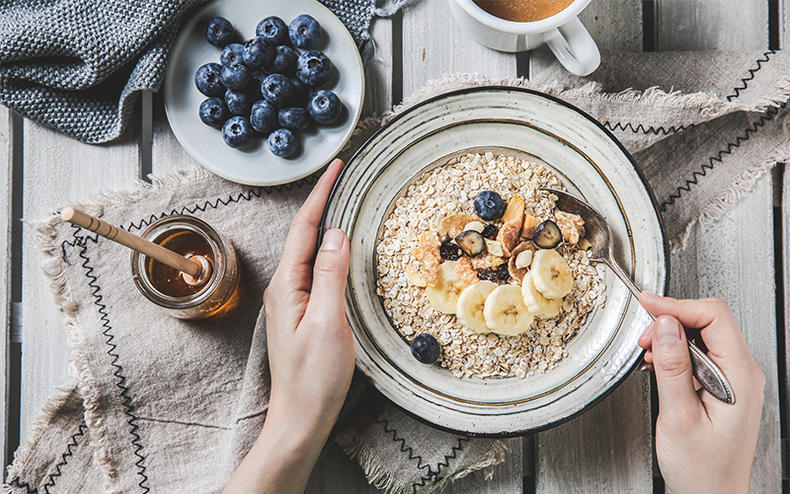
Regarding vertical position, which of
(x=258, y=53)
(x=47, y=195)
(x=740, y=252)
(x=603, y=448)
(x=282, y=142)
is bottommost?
(x=603, y=448)

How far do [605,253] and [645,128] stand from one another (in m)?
0.24

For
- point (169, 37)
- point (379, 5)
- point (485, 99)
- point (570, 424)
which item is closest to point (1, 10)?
point (169, 37)

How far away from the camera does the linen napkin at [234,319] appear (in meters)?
0.99

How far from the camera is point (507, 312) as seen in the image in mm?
892

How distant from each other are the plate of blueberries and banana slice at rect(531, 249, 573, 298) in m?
0.36

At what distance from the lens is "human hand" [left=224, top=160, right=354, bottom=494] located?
2.87ft

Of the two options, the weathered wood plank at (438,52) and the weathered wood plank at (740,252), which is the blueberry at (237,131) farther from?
the weathered wood plank at (740,252)

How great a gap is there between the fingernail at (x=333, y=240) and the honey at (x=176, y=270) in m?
0.21

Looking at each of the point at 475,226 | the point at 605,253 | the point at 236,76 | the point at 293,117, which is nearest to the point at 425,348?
the point at 475,226

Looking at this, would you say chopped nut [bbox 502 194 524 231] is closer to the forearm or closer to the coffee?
the coffee


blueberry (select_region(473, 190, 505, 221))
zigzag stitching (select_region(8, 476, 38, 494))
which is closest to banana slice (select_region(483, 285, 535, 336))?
blueberry (select_region(473, 190, 505, 221))

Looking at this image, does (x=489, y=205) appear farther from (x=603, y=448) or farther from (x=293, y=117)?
(x=603, y=448)

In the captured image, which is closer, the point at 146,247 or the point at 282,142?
the point at 146,247

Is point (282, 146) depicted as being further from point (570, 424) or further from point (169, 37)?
point (570, 424)
